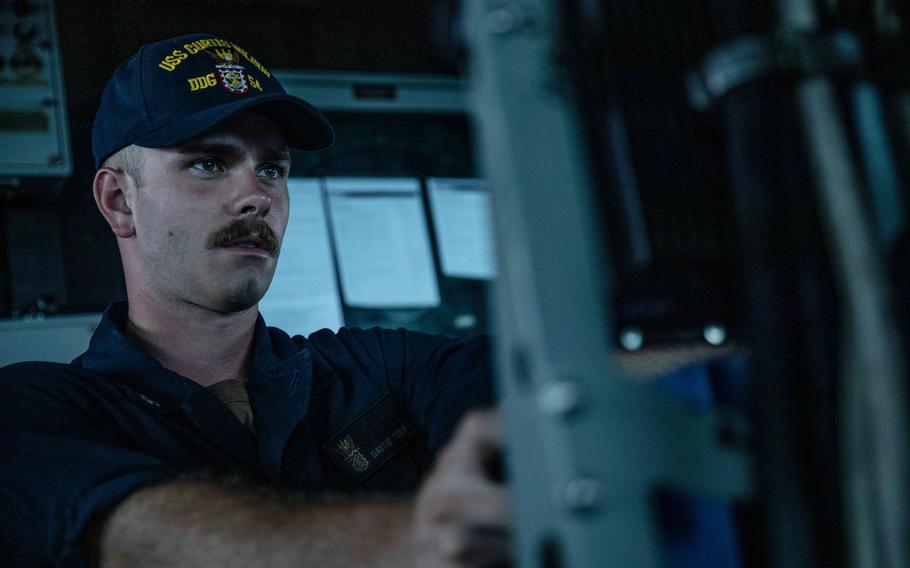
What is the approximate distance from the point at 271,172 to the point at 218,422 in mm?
464

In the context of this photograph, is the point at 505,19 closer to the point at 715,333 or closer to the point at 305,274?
the point at 715,333

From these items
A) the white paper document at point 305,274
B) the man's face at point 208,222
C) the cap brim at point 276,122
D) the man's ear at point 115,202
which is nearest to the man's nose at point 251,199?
the man's face at point 208,222

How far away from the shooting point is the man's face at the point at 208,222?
137cm

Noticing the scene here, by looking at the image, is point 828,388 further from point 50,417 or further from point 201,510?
point 50,417

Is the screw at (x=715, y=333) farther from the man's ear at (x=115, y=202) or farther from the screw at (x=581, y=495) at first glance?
the man's ear at (x=115, y=202)

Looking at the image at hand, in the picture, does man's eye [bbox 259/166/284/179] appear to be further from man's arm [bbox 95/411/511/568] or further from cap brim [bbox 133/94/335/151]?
man's arm [bbox 95/411/511/568]

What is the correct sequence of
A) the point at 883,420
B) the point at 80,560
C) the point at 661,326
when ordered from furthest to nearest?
the point at 80,560 < the point at 661,326 < the point at 883,420

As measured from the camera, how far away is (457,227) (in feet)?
7.64

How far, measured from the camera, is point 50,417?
3.57 ft

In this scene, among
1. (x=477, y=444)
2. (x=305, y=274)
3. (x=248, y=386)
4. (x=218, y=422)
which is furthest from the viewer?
(x=305, y=274)

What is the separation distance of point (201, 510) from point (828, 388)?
21.9 inches

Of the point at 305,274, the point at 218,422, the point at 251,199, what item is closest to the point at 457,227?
the point at 305,274

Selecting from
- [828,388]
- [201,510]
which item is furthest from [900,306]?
[201,510]

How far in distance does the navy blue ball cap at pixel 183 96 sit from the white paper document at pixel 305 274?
66 centimetres
